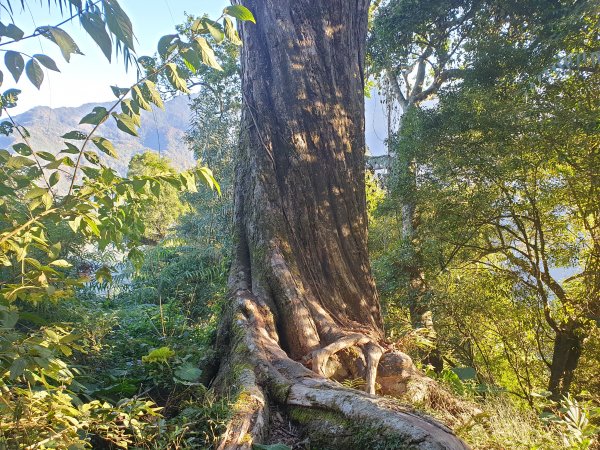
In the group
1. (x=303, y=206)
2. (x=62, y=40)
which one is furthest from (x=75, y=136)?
→ (x=303, y=206)

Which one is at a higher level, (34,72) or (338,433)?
(34,72)

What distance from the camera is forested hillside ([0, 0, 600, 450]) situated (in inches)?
60.2

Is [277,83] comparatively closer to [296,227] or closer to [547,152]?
[296,227]

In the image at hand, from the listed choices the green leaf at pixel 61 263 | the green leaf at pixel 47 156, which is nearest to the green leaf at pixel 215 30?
the green leaf at pixel 47 156

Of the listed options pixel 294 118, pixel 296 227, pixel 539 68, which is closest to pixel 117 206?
pixel 296 227

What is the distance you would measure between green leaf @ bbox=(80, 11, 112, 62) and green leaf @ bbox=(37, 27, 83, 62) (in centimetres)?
7

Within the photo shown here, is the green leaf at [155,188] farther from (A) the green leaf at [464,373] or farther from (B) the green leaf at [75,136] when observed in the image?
(A) the green leaf at [464,373]

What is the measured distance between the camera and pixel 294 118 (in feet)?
13.7

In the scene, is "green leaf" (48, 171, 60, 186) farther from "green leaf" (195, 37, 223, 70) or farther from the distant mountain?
"green leaf" (195, 37, 223, 70)

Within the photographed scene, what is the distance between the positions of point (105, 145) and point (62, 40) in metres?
0.58

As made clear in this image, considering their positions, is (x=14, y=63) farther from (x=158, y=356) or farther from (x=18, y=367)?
(x=158, y=356)

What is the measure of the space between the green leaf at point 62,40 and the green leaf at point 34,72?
0.11m

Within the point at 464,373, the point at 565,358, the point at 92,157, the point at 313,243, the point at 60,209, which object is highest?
the point at 92,157

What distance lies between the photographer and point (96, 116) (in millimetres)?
1410
